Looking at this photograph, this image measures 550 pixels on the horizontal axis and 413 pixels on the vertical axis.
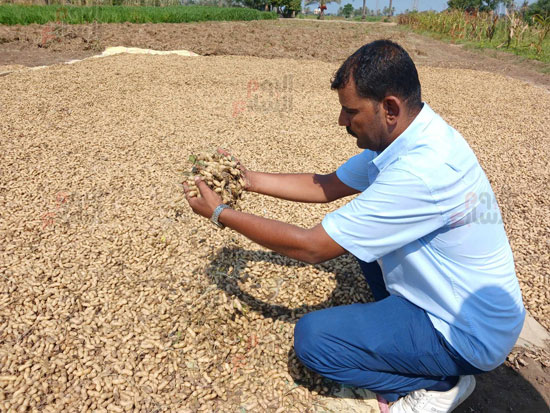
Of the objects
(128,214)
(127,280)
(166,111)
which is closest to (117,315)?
(127,280)

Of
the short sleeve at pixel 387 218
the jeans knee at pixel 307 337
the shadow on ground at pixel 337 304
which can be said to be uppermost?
the short sleeve at pixel 387 218

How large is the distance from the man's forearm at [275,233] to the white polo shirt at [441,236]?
0.17 metres

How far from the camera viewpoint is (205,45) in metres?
13.2

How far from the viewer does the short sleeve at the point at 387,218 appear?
1.71 metres

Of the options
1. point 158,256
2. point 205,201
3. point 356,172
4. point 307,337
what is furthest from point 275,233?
point 158,256

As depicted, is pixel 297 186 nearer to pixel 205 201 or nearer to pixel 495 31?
pixel 205 201

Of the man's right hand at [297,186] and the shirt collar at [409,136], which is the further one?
the man's right hand at [297,186]

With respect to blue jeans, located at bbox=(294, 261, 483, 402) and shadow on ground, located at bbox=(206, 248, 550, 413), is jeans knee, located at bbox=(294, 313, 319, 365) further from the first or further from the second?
shadow on ground, located at bbox=(206, 248, 550, 413)

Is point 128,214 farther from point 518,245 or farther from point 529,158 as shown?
point 529,158

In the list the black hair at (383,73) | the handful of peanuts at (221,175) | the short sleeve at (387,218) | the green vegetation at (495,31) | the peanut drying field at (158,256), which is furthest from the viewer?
the green vegetation at (495,31)

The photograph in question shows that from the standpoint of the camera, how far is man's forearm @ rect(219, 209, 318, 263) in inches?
75.6

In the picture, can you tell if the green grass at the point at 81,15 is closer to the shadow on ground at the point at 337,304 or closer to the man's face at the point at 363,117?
the shadow on ground at the point at 337,304

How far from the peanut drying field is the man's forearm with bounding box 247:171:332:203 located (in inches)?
28.7

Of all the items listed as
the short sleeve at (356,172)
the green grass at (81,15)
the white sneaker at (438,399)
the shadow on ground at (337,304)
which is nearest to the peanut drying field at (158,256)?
the shadow on ground at (337,304)
